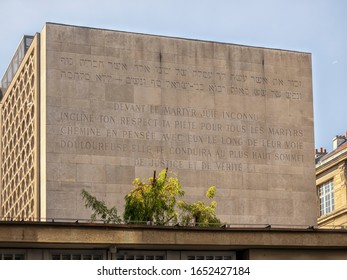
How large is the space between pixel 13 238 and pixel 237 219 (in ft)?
150

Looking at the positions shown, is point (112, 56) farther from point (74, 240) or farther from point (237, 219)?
point (74, 240)

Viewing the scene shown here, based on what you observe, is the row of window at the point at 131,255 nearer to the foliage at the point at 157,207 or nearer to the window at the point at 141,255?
the window at the point at 141,255

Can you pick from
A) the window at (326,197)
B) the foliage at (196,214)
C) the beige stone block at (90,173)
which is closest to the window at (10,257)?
the foliage at (196,214)

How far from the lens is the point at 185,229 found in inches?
1535

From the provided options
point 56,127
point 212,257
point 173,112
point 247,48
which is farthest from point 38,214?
point 212,257

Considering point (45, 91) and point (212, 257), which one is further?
point (45, 91)

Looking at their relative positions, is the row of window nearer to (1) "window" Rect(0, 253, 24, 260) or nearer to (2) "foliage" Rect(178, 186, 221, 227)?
(1) "window" Rect(0, 253, 24, 260)

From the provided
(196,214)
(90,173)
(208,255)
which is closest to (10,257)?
(208,255)

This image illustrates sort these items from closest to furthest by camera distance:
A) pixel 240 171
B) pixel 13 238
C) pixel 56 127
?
pixel 13 238
pixel 56 127
pixel 240 171

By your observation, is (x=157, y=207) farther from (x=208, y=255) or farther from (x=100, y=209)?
(x=208, y=255)

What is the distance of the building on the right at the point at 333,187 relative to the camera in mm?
105250

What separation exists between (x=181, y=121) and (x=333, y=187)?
31.4m

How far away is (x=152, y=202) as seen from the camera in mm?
66125

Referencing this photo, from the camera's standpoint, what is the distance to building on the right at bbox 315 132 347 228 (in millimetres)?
105250
